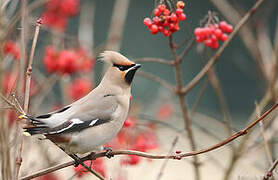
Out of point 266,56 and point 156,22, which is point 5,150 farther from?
point 266,56

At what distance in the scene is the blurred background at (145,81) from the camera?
2768mm

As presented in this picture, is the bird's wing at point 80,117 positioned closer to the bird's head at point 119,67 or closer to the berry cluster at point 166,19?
the bird's head at point 119,67

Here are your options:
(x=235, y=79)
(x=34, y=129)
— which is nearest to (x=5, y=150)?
(x=34, y=129)

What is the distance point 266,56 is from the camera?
4.10 m

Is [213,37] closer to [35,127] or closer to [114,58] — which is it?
[114,58]

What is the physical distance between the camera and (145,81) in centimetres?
697

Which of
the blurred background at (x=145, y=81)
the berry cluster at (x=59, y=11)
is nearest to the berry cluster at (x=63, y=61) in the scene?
the blurred background at (x=145, y=81)

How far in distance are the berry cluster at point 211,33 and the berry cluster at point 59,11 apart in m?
1.84

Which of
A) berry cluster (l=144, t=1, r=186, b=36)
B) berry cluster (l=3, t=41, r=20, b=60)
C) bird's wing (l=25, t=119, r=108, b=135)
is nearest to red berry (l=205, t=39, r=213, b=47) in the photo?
berry cluster (l=144, t=1, r=186, b=36)

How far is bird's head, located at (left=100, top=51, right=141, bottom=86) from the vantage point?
2.47 m

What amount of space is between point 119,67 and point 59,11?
189 cm

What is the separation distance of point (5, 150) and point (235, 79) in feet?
22.4

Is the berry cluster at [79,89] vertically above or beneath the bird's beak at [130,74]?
above

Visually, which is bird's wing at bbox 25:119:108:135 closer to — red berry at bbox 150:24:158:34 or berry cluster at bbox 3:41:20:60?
red berry at bbox 150:24:158:34
